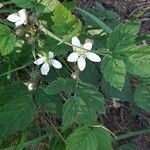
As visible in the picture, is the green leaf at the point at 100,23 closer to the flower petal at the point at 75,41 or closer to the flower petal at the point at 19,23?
the flower petal at the point at 75,41

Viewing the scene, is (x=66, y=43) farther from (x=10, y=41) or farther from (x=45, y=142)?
(x=45, y=142)

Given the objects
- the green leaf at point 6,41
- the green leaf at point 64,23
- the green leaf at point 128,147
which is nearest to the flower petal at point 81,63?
the green leaf at point 64,23

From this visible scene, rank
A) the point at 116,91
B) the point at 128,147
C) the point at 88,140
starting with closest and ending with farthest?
the point at 88,140 → the point at 116,91 → the point at 128,147

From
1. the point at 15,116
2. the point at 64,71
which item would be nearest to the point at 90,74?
the point at 64,71

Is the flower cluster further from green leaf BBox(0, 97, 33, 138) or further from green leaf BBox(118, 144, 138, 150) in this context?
green leaf BBox(118, 144, 138, 150)

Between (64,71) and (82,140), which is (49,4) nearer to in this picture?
(64,71)

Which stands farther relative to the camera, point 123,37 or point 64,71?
point 64,71

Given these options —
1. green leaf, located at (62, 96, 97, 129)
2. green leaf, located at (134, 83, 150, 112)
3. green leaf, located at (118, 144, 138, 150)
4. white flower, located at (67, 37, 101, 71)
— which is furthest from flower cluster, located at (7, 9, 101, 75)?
green leaf, located at (118, 144, 138, 150)

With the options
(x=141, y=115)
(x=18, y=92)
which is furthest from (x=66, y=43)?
(x=141, y=115)
